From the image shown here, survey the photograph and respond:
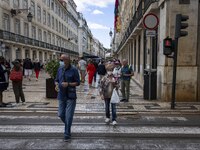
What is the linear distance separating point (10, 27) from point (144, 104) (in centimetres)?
2714

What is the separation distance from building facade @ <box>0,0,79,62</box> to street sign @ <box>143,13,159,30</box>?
60.2 ft

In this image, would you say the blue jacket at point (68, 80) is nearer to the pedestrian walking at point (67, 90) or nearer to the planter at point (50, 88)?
the pedestrian walking at point (67, 90)

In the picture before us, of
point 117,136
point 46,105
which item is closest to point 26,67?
point 46,105

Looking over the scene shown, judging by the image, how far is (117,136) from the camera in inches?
259

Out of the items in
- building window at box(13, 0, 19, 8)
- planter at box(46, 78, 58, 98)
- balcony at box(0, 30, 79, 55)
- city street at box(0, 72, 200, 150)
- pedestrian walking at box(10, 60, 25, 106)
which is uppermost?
building window at box(13, 0, 19, 8)

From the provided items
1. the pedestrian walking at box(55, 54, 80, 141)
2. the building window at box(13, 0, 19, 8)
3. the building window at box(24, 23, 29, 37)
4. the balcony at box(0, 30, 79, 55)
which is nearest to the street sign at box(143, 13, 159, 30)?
the pedestrian walking at box(55, 54, 80, 141)

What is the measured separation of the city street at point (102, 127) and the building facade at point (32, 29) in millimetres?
18720

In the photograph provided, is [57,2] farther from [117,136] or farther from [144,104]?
[117,136]

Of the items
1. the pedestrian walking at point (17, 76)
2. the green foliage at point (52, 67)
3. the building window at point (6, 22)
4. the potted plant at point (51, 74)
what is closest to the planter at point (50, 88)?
the potted plant at point (51, 74)

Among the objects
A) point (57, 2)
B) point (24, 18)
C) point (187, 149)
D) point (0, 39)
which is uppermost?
point (57, 2)

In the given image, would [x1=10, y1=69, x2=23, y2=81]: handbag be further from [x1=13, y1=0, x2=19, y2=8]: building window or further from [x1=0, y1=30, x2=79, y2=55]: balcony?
[x1=13, y1=0, x2=19, y2=8]: building window

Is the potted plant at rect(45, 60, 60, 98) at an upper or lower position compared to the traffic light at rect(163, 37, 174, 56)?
lower

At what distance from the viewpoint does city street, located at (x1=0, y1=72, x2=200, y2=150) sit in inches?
234

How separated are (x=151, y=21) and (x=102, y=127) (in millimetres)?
5119
